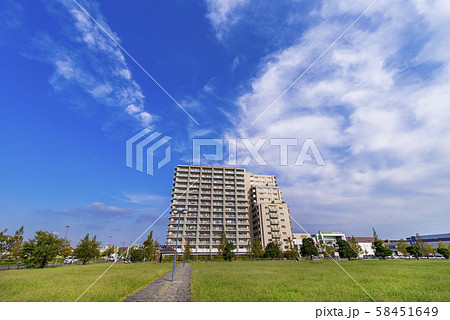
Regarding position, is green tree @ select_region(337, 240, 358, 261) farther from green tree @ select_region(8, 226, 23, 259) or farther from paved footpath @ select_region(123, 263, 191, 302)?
green tree @ select_region(8, 226, 23, 259)

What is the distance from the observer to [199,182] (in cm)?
8194

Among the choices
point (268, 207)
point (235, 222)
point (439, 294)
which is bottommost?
point (439, 294)

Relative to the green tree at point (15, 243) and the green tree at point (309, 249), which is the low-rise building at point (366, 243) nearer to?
the green tree at point (309, 249)

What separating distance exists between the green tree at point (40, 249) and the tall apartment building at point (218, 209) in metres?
36.7

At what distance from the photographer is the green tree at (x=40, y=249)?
2969 centimetres

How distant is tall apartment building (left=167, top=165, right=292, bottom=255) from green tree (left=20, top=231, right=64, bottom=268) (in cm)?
3671

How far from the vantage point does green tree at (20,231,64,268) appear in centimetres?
2969

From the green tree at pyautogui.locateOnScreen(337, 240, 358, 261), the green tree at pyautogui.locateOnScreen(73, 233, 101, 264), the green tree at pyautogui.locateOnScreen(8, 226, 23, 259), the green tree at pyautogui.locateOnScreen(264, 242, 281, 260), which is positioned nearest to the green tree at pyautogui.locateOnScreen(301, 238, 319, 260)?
the green tree at pyautogui.locateOnScreen(337, 240, 358, 261)

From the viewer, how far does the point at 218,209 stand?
7744cm

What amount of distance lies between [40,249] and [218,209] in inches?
2170
